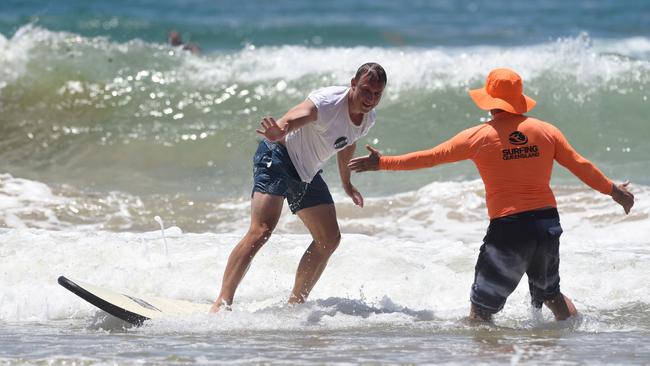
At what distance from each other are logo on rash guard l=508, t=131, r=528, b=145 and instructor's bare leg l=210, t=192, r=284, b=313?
1.42m

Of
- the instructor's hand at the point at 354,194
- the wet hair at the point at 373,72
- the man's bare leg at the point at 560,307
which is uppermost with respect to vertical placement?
the wet hair at the point at 373,72

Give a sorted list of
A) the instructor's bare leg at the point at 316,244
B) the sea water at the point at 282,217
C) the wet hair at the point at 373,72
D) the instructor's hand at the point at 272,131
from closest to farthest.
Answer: the instructor's hand at the point at 272,131 < the sea water at the point at 282,217 < the wet hair at the point at 373,72 < the instructor's bare leg at the point at 316,244

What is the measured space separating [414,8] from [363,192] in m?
19.0

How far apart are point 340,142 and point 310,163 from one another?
0.22 metres

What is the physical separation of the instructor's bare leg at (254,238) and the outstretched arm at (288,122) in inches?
20.1

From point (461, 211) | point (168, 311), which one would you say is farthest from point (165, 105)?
point (168, 311)

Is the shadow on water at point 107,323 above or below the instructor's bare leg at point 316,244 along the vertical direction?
below

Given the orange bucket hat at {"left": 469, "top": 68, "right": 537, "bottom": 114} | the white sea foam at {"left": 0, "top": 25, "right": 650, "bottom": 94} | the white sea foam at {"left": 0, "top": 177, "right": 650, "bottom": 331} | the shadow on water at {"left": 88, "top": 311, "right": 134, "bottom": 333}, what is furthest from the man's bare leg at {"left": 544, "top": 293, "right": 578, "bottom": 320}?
the white sea foam at {"left": 0, "top": 25, "right": 650, "bottom": 94}

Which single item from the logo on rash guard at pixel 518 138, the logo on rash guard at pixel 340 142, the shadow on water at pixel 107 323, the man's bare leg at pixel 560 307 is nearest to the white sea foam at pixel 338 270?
the man's bare leg at pixel 560 307

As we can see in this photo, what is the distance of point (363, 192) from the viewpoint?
36.7 feet

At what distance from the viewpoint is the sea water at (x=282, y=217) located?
238 inches

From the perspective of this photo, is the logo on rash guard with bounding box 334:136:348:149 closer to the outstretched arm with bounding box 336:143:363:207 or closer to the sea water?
the outstretched arm with bounding box 336:143:363:207

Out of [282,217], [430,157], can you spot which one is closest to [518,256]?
[430,157]

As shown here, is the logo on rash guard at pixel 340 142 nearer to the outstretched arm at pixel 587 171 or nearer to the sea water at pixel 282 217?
the sea water at pixel 282 217
